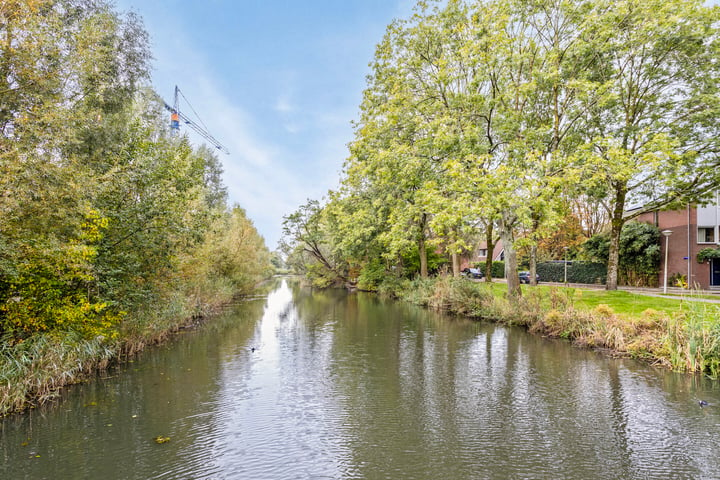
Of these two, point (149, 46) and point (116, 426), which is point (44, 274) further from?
point (149, 46)

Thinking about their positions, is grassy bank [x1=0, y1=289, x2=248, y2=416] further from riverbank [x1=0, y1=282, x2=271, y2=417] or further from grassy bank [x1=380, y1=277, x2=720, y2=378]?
grassy bank [x1=380, y1=277, x2=720, y2=378]

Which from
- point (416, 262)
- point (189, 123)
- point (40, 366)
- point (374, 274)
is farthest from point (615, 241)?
point (189, 123)

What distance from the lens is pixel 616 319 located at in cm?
1224

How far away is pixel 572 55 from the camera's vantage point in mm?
16141

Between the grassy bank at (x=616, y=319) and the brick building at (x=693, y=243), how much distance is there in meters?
14.5

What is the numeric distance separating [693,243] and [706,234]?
1.96 meters

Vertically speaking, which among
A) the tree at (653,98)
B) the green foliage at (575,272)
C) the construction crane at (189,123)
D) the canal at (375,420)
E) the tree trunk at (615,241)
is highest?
the construction crane at (189,123)

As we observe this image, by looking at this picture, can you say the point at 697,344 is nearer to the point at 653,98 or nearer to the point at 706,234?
the point at 653,98

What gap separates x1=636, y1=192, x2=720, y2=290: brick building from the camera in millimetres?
26688

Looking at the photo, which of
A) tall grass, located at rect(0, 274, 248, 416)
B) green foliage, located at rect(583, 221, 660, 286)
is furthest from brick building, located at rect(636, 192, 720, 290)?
tall grass, located at rect(0, 274, 248, 416)

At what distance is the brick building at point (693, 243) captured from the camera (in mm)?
26688

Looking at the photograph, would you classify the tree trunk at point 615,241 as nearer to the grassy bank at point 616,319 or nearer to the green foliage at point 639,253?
the grassy bank at point 616,319

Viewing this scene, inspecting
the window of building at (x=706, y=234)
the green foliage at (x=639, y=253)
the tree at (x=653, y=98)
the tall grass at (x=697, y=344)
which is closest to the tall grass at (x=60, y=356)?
the tall grass at (x=697, y=344)

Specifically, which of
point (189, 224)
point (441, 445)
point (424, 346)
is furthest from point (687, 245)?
point (189, 224)
